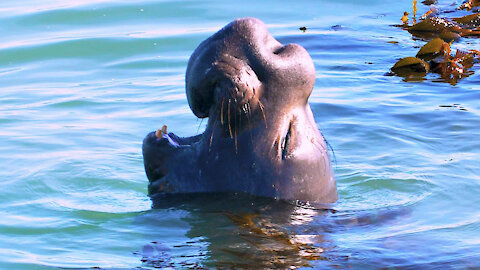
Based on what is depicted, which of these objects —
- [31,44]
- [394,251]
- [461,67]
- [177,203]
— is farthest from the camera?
[31,44]

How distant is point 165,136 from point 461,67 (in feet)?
20.0

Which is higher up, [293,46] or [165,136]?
[293,46]

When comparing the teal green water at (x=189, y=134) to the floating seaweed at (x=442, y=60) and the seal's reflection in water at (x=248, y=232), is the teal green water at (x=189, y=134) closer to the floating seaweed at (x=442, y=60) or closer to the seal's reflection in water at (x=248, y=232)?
the seal's reflection in water at (x=248, y=232)

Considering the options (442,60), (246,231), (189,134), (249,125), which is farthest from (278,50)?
(442,60)

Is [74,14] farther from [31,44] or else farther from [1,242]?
[1,242]

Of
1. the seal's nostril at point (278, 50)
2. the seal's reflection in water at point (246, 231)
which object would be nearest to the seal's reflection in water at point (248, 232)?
the seal's reflection in water at point (246, 231)

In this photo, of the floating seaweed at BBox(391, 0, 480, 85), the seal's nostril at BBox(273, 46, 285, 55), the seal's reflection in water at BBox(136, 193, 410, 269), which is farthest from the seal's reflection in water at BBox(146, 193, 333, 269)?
the floating seaweed at BBox(391, 0, 480, 85)

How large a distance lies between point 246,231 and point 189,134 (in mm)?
3102

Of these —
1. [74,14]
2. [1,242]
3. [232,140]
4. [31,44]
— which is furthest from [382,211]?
[74,14]

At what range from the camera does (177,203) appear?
504 cm

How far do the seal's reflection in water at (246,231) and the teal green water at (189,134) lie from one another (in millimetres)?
12

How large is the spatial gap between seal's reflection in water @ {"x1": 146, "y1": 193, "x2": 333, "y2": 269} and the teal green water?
0.04 ft

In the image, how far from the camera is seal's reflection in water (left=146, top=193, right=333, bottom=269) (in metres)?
4.44

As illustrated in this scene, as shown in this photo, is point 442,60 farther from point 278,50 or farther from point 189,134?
point 278,50
